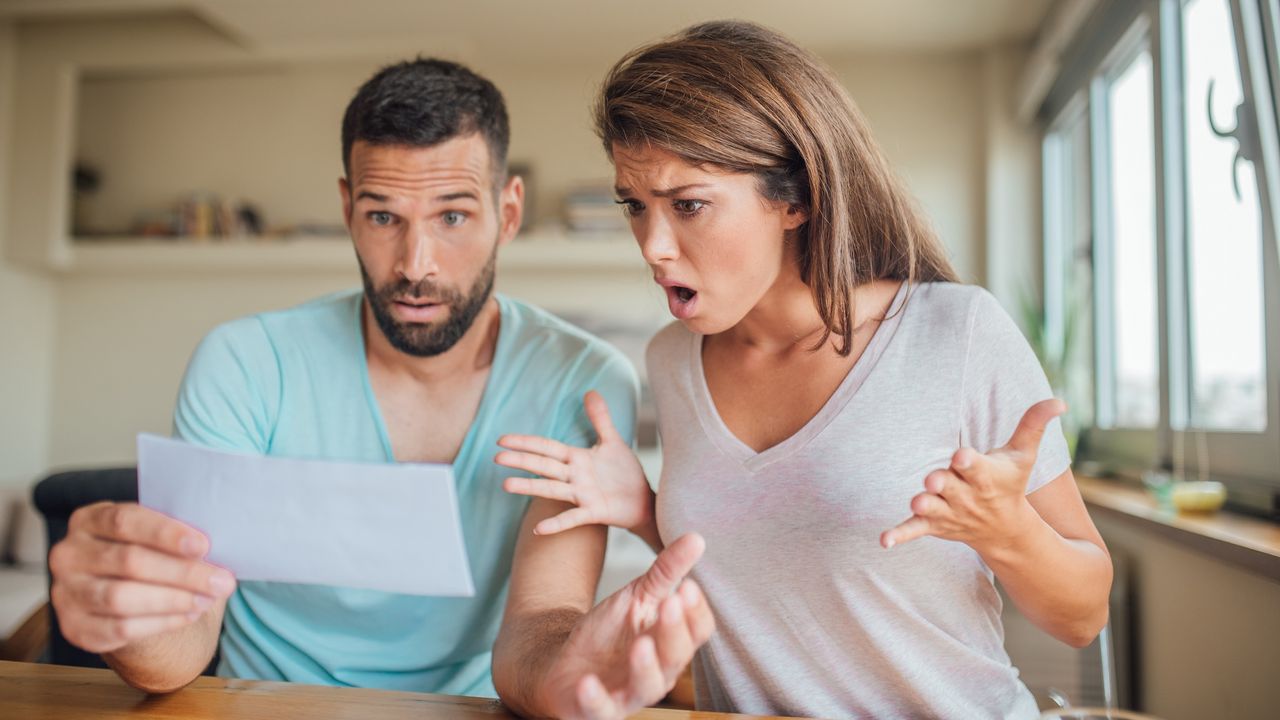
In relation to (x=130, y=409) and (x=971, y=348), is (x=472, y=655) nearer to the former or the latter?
(x=971, y=348)

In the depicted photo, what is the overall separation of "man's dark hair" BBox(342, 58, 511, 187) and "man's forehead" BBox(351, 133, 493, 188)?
0.01m

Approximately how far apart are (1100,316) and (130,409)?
5.03 m

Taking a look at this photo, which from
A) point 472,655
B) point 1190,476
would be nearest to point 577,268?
point 1190,476

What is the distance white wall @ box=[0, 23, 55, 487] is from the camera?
480cm

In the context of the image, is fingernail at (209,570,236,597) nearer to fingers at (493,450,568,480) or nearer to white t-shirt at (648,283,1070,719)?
fingers at (493,450,568,480)

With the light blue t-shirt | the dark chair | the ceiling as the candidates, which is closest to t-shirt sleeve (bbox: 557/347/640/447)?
the light blue t-shirt

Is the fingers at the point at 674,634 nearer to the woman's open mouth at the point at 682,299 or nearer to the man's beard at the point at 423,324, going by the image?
the woman's open mouth at the point at 682,299

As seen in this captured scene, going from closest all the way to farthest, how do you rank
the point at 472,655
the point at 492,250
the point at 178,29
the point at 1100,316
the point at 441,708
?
1. the point at 441,708
2. the point at 472,655
3. the point at 492,250
4. the point at 1100,316
5. the point at 178,29

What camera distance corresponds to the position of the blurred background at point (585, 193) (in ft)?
8.23

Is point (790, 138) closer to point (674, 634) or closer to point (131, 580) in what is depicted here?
point (674, 634)

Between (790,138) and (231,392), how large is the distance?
0.94 m

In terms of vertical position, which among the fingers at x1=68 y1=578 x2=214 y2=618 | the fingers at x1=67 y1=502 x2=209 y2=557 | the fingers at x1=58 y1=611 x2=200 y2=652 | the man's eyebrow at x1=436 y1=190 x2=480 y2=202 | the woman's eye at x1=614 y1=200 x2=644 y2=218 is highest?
the man's eyebrow at x1=436 y1=190 x2=480 y2=202

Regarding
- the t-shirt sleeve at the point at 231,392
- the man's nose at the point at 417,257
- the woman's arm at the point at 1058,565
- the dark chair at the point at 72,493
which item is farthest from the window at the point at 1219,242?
the dark chair at the point at 72,493

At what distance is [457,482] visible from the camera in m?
1.46
